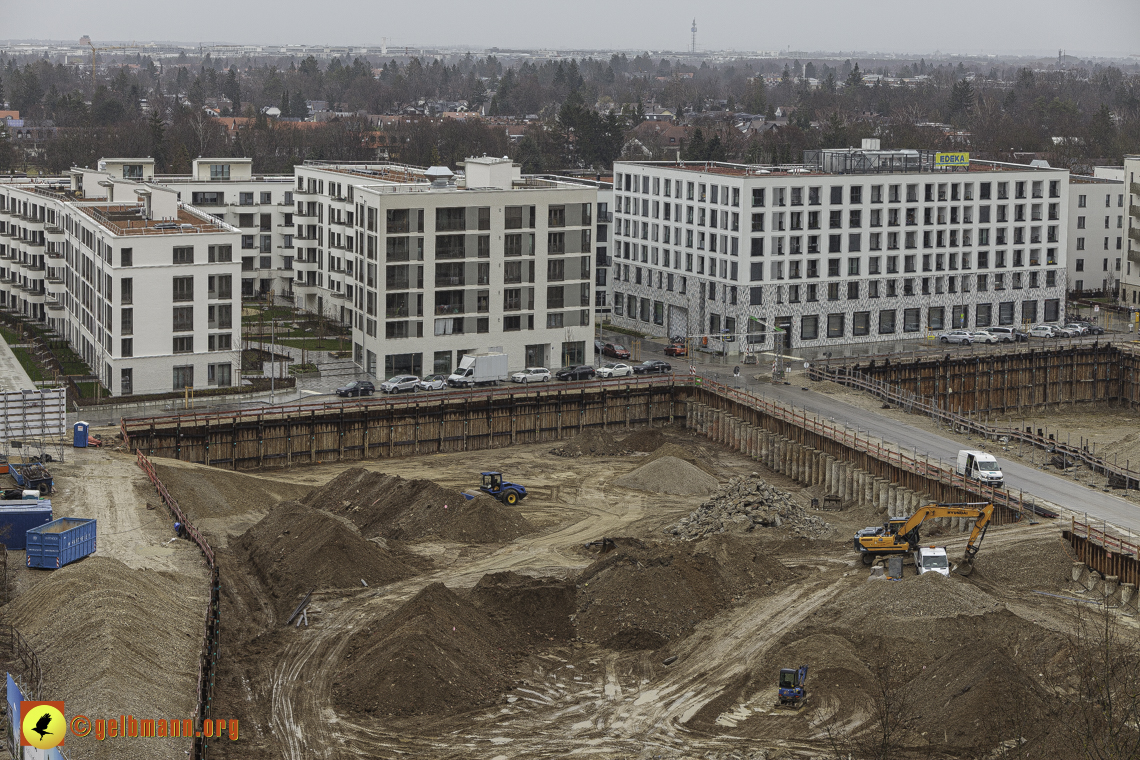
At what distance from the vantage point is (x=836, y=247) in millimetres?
135500

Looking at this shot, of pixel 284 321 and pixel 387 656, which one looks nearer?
pixel 387 656

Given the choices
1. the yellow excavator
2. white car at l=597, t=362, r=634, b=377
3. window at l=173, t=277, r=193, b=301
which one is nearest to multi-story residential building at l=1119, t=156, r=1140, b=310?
white car at l=597, t=362, r=634, b=377

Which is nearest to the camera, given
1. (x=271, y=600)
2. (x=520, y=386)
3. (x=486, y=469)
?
(x=271, y=600)

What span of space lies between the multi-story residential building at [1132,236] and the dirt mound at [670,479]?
78113 millimetres

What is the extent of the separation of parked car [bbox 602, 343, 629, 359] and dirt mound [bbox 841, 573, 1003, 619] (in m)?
61.4

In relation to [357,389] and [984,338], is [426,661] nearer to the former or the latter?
[357,389]

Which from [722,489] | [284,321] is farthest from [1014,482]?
[284,321]

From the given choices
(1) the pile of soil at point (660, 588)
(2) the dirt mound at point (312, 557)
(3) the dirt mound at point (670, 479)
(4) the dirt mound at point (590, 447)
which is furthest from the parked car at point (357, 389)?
(1) the pile of soil at point (660, 588)

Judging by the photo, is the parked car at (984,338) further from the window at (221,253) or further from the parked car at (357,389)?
the window at (221,253)

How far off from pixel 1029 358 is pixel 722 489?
47306 millimetres

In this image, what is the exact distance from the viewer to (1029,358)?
415 ft

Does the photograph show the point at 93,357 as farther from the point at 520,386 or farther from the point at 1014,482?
the point at 1014,482

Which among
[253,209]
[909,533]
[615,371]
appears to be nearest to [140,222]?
[615,371]

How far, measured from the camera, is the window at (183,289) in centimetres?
10925
